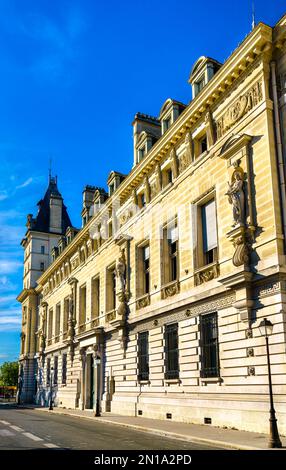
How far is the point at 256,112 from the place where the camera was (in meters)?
18.8

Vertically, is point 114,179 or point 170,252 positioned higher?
point 114,179

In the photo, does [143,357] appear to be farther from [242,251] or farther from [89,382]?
[89,382]

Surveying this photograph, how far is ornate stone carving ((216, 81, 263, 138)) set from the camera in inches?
748

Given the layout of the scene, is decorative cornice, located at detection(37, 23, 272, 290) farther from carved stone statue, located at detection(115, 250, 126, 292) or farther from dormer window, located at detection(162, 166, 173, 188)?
carved stone statue, located at detection(115, 250, 126, 292)

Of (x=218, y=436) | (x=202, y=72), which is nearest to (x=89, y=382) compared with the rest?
(x=218, y=436)

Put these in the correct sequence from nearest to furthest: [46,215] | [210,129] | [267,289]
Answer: [267,289] < [210,129] < [46,215]

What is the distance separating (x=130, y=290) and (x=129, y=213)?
4878 mm

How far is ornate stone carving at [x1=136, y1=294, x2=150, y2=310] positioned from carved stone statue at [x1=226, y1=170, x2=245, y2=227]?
364 inches

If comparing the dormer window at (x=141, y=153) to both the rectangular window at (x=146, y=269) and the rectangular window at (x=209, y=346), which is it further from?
the rectangular window at (x=209, y=346)

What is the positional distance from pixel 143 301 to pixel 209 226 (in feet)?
24.0

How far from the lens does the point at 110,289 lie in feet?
110

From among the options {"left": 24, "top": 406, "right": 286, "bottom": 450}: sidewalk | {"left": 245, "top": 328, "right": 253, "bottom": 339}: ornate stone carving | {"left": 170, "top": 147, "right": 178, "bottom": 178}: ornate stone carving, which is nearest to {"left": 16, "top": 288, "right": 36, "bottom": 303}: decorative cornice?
{"left": 170, "top": 147, "right": 178, "bottom": 178}: ornate stone carving

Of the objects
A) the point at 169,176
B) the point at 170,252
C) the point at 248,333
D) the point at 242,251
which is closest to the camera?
the point at 248,333
